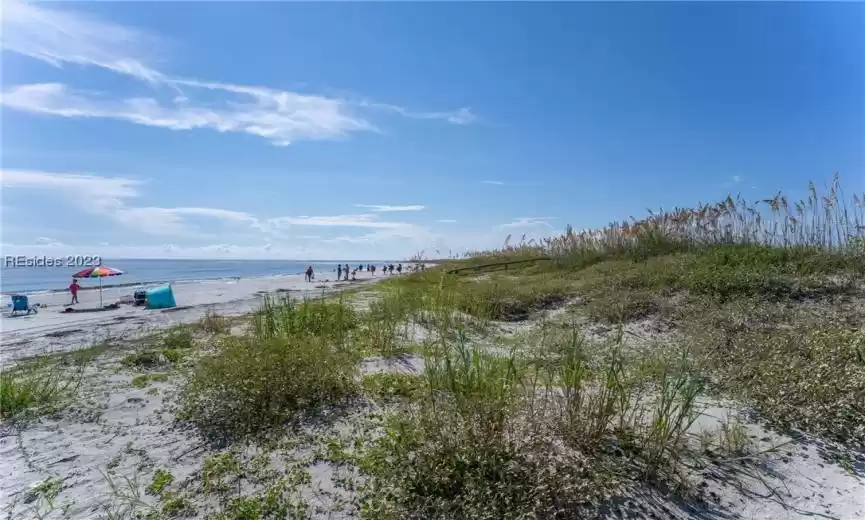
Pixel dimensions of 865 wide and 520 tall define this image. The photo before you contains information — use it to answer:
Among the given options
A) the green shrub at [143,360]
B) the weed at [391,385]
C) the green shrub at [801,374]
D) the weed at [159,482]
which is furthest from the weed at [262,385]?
the green shrub at [801,374]

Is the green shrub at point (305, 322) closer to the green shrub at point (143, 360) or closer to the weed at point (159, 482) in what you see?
the green shrub at point (143, 360)

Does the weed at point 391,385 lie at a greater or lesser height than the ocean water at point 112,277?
lesser

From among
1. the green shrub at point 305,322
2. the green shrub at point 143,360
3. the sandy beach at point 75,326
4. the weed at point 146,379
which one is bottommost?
the sandy beach at point 75,326

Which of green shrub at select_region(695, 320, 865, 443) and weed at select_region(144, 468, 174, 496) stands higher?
green shrub at select_region(695, 320, 865, 443)

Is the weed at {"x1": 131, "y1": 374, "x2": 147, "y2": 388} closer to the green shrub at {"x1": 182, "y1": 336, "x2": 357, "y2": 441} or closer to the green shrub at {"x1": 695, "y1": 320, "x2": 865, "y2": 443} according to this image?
the green shrub at {"x1": 182, "y1": 336, "x2": 357, "y2": 441}

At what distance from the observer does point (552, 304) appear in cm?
1003

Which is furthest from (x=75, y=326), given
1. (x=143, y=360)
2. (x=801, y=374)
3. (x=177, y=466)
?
(x=801, y=374)

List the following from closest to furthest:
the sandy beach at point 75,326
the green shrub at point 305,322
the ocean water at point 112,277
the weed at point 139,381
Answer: the weed at point 139,381 → the green shrub at point 305,322 → the sandy beach at point 75,326 → the ocean water at point 112,277

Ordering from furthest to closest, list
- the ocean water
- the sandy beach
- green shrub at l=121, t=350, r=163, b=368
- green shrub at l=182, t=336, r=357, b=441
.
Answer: the ocean water → the sandy beach → green shrub at l=121, t=350, r=163, b=368 → green shrub at l=182, t=336, r=357, b=441

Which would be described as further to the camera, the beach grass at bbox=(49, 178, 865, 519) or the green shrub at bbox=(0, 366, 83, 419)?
the green shrub at bbox=(0, 366, 83, 419)

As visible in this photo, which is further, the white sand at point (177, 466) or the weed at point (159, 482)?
the weed at point (159, 482)

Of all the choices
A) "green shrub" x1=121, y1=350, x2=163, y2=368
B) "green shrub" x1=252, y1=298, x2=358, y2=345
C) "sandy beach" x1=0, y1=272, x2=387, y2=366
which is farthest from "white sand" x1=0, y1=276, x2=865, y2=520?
"sandy beach" x1=0, y1=272, x2=387, y2=366

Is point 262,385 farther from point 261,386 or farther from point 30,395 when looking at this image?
point 30,395

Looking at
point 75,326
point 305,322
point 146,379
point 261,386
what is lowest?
point 75,326
